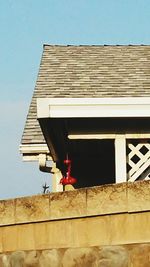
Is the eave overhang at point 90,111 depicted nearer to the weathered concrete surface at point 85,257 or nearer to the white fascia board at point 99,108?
the white fascia board at point 99,108

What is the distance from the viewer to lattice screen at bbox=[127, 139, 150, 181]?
34.2 ft

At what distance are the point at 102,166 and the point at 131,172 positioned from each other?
366cm

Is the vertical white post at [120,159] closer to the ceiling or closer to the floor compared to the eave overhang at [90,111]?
closer to the floor

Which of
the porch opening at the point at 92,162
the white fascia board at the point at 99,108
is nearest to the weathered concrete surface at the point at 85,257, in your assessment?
the white fascia board at the point at 99,108

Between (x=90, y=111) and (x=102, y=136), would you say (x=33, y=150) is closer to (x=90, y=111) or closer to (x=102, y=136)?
(x=102, y=136)

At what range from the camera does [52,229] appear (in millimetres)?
5664

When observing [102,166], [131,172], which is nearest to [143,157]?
[131,172]

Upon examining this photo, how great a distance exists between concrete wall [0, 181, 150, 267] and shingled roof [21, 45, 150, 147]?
6.29m

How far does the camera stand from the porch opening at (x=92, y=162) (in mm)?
12312

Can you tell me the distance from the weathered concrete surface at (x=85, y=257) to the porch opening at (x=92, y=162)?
241 inches

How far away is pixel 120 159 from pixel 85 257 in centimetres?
520

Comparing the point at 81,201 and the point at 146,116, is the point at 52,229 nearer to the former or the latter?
the point at 81,201

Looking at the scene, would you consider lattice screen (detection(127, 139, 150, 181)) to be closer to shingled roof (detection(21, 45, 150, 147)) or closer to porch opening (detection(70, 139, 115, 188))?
porch opening (detection(70, 139, 115, 188))

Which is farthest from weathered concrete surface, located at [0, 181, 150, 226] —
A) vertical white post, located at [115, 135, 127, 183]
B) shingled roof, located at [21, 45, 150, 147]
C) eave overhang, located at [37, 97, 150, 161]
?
shingled roof, located at [21, 45, 150, 147]
